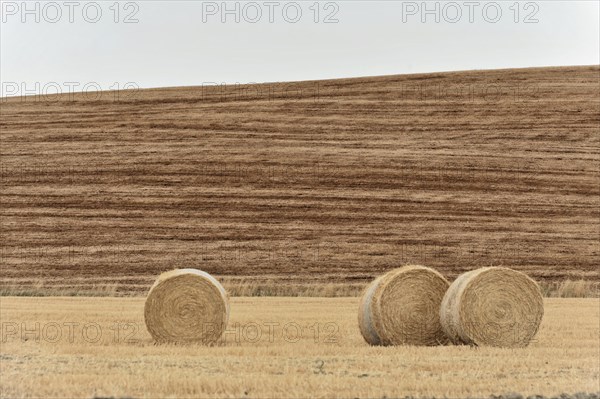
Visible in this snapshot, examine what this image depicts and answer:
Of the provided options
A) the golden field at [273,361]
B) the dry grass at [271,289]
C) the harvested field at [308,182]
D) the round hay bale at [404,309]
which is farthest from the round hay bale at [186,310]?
the harvested field at [308,182]

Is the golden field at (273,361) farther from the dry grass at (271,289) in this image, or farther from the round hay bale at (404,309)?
the dry grass at (271,289)

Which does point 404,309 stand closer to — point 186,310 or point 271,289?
point 186,310

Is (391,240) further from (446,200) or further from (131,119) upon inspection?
(131,119)

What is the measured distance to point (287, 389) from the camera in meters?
8.45

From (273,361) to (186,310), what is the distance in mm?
3120

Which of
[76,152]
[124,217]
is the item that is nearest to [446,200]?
[124,217]

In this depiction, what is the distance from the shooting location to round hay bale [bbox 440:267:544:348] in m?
12.8

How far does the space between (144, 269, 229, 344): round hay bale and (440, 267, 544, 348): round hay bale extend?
2.83m

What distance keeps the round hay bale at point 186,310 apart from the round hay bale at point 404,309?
6.01 feet

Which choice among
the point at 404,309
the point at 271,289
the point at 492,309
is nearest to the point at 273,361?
the point at 404,309

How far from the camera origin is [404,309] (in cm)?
1312

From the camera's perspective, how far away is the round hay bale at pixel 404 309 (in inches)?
513

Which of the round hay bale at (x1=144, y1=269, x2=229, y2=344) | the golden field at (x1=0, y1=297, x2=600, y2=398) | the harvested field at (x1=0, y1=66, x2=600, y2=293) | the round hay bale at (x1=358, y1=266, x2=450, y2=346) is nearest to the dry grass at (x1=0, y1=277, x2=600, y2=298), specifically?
the harvested field at (x1=0, y1=66, x2=600, y2=293)

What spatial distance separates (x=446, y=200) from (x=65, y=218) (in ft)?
30.5
